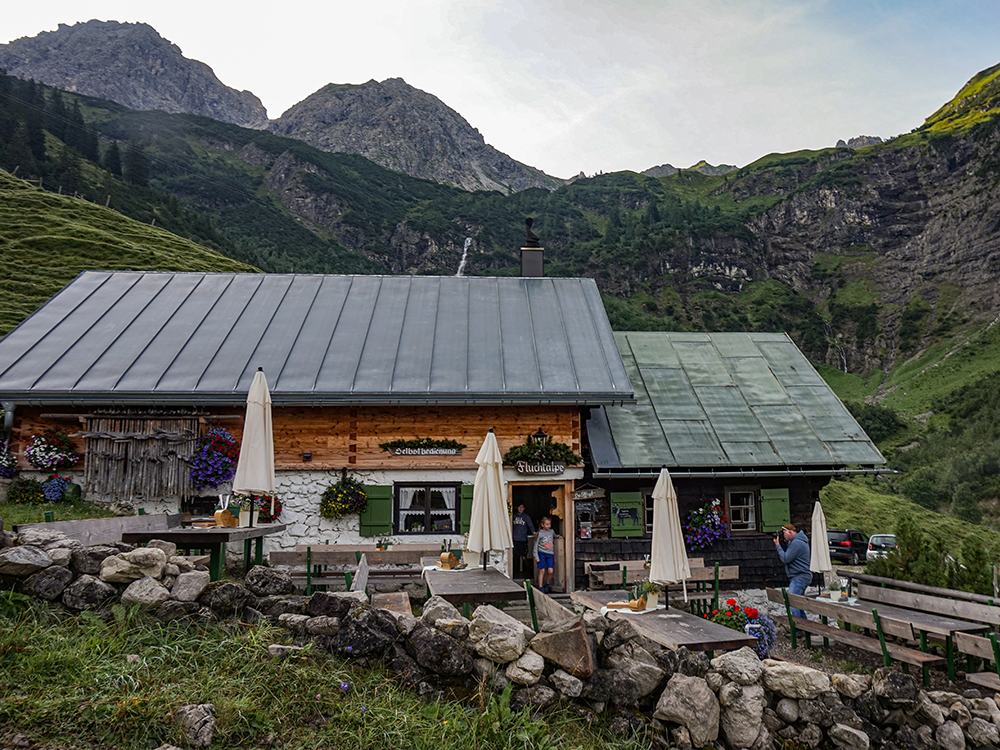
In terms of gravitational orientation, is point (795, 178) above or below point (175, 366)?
above

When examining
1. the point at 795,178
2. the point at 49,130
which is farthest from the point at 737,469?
the point at 795,178

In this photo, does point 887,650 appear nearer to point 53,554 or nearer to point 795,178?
point 53,554

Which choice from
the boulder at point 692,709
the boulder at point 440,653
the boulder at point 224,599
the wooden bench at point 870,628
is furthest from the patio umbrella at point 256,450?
the wooden bench at point 870,628

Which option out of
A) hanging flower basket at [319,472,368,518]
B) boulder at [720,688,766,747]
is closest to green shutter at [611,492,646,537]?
hanging flower basket at [319,472,368,518]

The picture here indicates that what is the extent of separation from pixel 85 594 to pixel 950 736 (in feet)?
26.6

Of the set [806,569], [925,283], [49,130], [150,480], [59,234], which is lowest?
[806,569]

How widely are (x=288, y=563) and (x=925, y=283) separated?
339 feet

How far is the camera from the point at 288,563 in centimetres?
969

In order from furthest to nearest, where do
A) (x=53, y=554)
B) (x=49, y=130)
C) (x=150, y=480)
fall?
(x=49, y=130), (x=150, y=480), (x=53, y=554)

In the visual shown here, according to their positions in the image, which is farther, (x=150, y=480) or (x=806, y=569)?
(x=150, y=480)

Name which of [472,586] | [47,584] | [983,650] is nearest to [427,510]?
[472,586]

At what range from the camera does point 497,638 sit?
5219mm

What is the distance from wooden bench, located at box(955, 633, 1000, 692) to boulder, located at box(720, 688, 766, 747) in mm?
3460

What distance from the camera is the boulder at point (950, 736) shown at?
5762mm
